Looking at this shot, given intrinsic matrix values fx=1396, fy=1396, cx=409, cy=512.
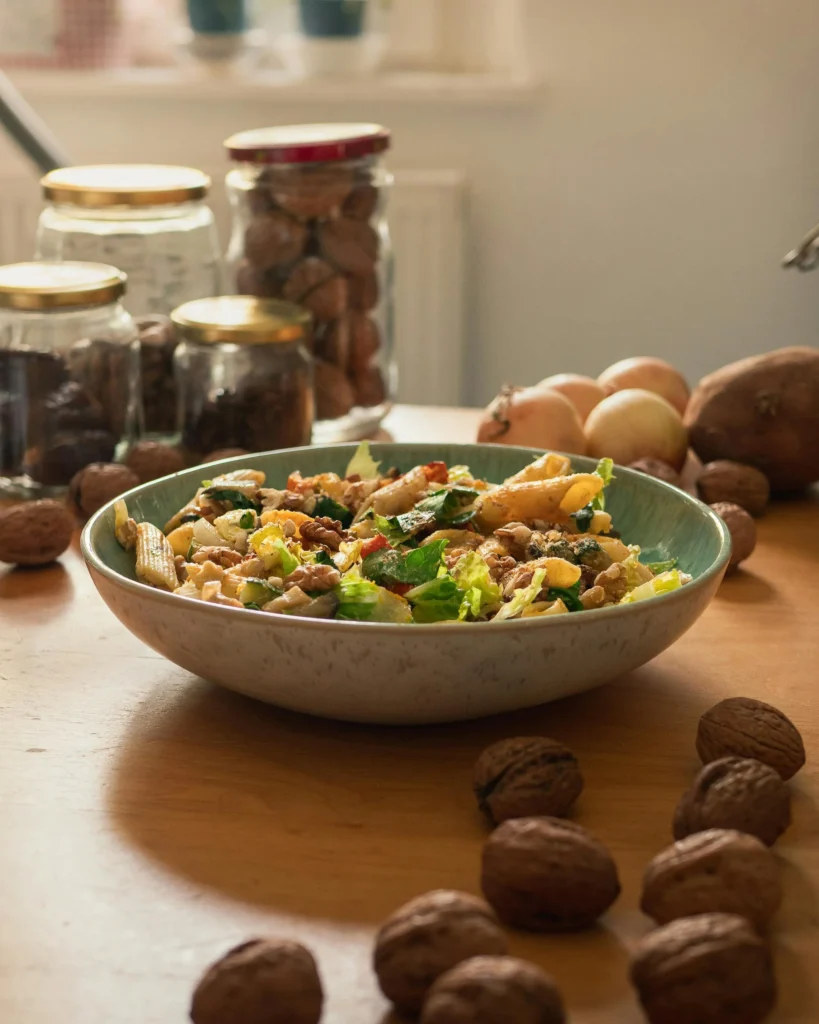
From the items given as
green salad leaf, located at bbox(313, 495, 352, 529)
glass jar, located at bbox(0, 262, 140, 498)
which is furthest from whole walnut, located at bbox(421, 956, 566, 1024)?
glass jar, located at bbox(0, 262, 140, 498)

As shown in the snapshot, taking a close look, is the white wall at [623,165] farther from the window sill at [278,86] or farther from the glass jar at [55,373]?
the glass jar at [55,373]

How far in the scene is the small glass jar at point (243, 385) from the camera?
1.50 m

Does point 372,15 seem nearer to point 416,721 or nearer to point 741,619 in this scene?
point 741,619

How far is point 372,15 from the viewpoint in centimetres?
282

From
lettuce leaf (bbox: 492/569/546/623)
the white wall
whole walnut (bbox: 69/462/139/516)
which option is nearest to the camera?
lettuce leaf (bbox: 492/569/546/623)

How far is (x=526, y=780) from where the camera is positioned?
0.78m

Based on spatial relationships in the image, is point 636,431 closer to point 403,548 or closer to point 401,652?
point 403,548

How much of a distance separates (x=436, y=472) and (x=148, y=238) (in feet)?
2.27

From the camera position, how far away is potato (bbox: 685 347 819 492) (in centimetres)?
142

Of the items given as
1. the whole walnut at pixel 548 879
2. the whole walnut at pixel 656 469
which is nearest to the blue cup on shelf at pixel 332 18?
the whole walnut at pixel 656 469

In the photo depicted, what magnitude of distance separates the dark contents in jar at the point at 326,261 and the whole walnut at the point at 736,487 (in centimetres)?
45

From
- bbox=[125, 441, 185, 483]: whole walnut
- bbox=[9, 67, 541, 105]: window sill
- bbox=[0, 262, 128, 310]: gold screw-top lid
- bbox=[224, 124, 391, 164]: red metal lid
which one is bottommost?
bbox=[125, 441, 185, 483]: whole walnut

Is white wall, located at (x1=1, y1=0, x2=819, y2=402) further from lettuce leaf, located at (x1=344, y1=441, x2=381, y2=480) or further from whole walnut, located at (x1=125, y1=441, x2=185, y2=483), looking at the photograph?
lettuce leaf, located at (x1=344, y1=441, x2=381, y2=480)

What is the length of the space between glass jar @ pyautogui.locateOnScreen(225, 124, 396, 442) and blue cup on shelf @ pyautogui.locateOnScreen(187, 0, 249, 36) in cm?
125
